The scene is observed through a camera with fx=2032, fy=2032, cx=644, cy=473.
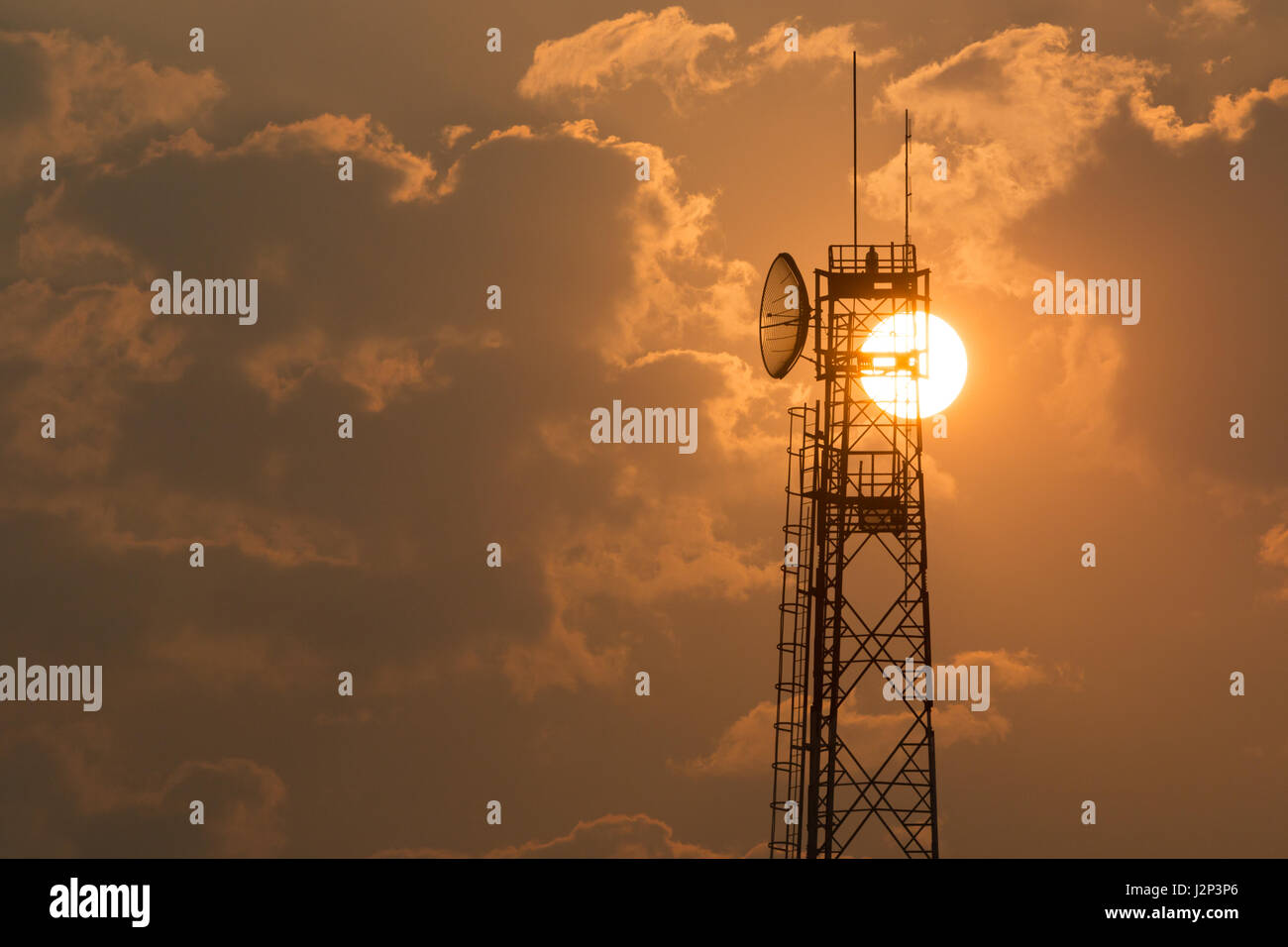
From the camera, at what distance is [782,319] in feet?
209

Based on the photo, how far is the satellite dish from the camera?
6197cm

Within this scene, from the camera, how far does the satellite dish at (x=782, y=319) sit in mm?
61969

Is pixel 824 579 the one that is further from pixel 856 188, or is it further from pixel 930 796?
pixel 856 188

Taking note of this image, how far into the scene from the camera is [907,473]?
6234 centimetres
